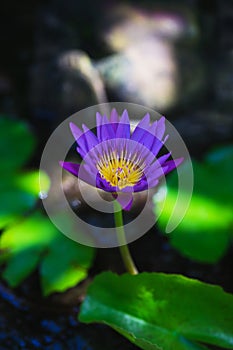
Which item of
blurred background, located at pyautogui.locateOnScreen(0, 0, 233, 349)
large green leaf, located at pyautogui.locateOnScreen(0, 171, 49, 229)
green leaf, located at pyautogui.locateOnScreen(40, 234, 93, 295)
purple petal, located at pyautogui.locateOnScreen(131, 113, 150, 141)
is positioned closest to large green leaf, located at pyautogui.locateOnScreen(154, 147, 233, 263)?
blurred background, located at pyautogui.locateOnScreen(0, 0, 233, 349)

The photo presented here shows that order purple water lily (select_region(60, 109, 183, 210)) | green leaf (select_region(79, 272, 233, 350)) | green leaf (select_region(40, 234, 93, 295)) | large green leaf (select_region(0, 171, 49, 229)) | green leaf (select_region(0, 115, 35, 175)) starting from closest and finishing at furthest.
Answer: purple water lily (select_region(60, 109, 183, 210))
green leaf (select_region(79, 272, 233, 350))
green leaf (select_region(40, 234, 93, 295))
large green leaf (select_region(0, 171, 49, 229))
green leaf (select_region(0, 115, 35, 175))

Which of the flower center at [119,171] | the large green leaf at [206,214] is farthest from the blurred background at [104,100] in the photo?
the flower center at [119,171]

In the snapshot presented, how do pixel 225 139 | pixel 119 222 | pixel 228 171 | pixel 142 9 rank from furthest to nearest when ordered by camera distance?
pixel 142 9, pixel 225 139, pixel 228 171, pixel 119 222

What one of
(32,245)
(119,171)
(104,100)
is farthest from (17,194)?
(104,100)

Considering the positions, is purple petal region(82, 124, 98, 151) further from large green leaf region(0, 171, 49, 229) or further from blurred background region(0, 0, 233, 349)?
large green leaf region(0, 171, 49, 229)

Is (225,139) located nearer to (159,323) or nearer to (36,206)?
(36,206)

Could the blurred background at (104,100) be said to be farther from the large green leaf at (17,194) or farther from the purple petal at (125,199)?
the purple petal at (125,199)

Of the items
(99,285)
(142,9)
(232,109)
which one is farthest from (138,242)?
(142,9)
